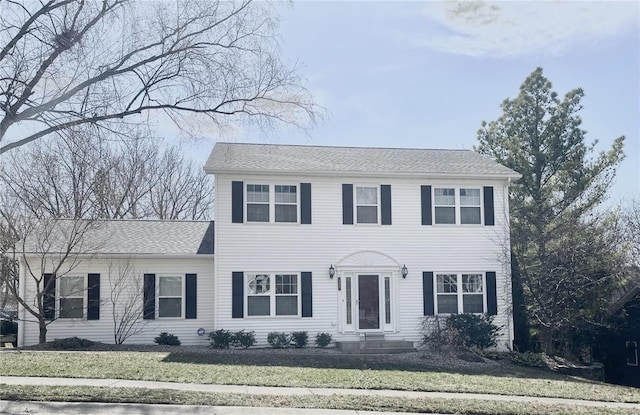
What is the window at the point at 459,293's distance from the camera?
19078 millimetres

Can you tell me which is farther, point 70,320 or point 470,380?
point 70,320

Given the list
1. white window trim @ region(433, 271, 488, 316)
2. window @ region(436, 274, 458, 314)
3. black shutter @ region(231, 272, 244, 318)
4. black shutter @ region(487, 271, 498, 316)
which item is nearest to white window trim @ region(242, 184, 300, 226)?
black shutter @ region(231, 272, 244, 318)

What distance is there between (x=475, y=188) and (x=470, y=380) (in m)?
8.04

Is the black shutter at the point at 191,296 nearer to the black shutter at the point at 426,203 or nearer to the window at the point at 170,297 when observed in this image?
the window at the point at 170,297

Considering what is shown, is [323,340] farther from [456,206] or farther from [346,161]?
[456,206]

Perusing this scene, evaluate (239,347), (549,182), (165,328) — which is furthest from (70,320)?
(549,182)

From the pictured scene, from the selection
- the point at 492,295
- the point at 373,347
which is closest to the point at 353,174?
the point at 373,347

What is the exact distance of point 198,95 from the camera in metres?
10.8

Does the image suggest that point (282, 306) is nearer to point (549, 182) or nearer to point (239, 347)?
point (239, 347)

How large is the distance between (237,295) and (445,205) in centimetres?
708

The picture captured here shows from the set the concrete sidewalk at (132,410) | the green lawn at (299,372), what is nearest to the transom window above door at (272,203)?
the green lawn at (299,372)

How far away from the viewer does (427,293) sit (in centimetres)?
1895

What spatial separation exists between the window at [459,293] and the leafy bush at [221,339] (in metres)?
6.46

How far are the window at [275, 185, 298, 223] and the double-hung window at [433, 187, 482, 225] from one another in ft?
14.6
